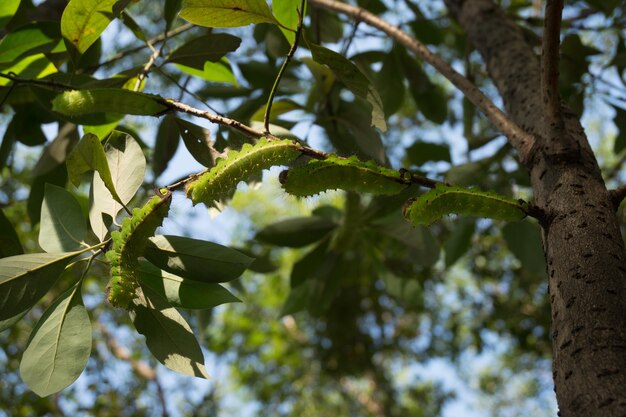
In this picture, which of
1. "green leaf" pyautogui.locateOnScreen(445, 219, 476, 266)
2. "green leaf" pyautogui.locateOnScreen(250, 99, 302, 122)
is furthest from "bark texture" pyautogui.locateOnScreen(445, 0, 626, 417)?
"green leaf" pyautogui.locateOnScreen(445, 219, 476, 266)

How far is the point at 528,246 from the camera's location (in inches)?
118

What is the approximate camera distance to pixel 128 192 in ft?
4.93

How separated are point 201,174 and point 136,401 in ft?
16.4

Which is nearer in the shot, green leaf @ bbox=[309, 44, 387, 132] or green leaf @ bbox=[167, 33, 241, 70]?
green leaf @ bbox=[309, 44, 387, 132]

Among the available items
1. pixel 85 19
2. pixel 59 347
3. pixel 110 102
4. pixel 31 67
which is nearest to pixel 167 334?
pixel 59 347

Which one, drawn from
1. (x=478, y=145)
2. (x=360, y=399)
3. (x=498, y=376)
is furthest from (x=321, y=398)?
(x=478, y=145)

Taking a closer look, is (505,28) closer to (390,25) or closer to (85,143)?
(390,25)

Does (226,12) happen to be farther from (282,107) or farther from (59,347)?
(282,107)

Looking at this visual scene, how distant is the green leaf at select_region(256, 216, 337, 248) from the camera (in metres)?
2.78

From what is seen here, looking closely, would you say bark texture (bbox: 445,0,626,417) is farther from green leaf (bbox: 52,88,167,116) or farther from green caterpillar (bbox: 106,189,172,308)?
green leaf (bbox: 52,88,167,116)

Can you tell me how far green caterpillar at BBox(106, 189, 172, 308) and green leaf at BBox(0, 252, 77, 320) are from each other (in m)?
0.22

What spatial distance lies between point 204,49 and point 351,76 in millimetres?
623

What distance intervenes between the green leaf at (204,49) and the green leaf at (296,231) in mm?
976

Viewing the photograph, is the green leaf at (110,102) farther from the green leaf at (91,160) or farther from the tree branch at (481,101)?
the tree branch at (481,101)
